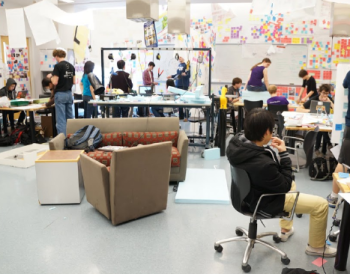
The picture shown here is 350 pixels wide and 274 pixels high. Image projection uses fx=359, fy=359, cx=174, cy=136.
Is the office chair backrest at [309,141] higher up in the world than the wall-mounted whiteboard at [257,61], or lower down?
lower down

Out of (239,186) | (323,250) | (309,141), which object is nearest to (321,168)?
(309,141)

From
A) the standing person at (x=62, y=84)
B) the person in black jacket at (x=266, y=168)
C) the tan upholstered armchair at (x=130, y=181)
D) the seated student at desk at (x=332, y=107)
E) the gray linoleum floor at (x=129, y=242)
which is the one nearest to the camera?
the person in black jacket at (x=266, y=168)

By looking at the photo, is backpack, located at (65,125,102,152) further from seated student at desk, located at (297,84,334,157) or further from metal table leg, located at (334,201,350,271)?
seated student at desk, located at (297,84,334,157)

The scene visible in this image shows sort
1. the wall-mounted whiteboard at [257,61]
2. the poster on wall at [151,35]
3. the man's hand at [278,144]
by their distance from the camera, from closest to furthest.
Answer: the man's hand at [278,144], the poster on wall at [151,35], the wall-mounted whiteboard at [257,61]

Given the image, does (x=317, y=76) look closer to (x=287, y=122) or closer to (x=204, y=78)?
(x=204, y=78)

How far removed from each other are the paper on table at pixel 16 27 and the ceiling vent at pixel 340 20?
4349 millimetres

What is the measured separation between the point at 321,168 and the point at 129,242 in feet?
9.08

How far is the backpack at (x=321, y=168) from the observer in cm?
454

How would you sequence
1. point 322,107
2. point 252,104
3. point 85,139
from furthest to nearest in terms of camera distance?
1. point 252,104
2. point 322,107
3. point 85,139

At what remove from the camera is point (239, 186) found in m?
2.49

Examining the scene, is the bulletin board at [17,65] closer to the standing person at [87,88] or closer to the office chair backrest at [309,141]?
the standing person at [87,88]

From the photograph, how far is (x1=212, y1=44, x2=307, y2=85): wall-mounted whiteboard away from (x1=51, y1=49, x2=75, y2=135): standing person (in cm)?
450

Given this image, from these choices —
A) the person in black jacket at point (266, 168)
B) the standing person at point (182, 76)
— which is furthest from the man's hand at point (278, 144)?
the standing person at point (182, 76)

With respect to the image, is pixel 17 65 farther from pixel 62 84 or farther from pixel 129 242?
pixel 129 242
